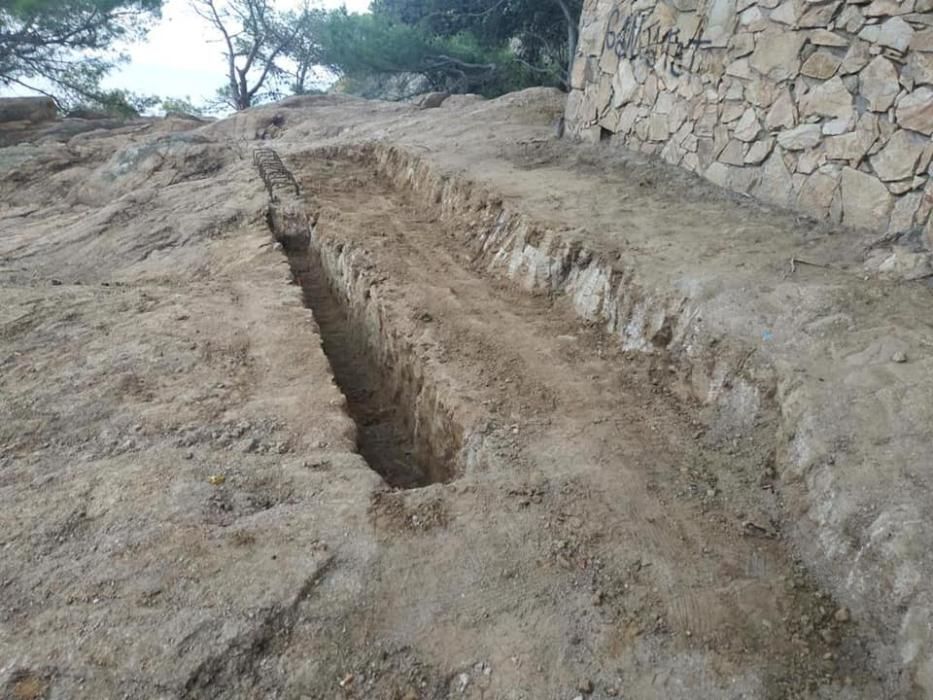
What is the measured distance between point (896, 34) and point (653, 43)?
306 centimetres

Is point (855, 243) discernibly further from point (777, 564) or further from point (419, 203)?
point (419, 203)

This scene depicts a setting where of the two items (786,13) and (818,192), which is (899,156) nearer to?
(818,192)

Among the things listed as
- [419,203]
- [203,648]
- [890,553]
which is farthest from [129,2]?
[890,553]

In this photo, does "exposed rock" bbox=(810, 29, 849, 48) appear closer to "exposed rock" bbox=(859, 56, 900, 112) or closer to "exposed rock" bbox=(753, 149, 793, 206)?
"exposed rock" bbox=(859, 56, 900, 112)

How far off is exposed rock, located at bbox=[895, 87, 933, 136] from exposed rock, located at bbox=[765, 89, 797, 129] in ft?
2.92

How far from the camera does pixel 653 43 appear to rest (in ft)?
22.1

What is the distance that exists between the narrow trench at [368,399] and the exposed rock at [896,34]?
4.12 meters

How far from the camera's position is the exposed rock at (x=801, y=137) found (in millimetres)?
4688

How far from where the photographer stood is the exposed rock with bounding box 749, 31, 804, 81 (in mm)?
4871

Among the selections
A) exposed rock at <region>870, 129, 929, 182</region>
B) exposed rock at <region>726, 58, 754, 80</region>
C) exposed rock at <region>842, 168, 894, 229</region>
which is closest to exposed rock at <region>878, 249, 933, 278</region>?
exposed rock at <region>842, 168, 894, 229</region>

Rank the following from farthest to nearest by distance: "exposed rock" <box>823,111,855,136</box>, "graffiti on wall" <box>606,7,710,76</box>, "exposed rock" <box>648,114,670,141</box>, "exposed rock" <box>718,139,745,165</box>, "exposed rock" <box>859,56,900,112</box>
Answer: "exposed rock" <box>648,114,670,141</box>, "graffiti on wall" <box>606,7,710,76</box>, "exposed rock" <box>718,139,745,165</box>, "exposed rock" <box>823,111,855,136</box>, "exposed rock" <box>859,56,900,112</box>

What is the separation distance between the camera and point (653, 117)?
673cm

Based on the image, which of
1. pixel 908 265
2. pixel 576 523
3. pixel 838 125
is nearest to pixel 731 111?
pixel 838 125

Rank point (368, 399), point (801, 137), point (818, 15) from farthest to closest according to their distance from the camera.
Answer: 1. point (368, 399)
2. point (801, 137)
3. point (818, 15)
